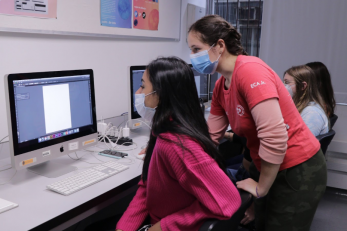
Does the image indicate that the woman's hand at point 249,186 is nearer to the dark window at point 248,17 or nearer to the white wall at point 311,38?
the white wall at point 311,38

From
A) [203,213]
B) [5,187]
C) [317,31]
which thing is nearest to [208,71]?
[203,213]

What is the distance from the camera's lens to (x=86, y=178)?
1350 mm

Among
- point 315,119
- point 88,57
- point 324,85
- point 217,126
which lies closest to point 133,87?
point 88,57

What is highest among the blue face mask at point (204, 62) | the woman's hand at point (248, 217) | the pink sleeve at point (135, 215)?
the blue face mask at point (204, 62)

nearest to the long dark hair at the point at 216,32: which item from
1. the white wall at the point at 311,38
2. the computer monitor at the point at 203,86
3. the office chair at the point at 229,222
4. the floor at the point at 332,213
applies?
the office chair at the point at 229,222

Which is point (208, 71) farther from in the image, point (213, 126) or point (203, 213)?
point (203, 213)

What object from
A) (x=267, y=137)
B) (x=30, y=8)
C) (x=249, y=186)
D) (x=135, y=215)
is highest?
(x=30, y=8)

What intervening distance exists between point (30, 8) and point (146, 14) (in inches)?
41.9

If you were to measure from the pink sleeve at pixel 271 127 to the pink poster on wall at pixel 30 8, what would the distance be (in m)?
1.33

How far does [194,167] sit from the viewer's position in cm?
91

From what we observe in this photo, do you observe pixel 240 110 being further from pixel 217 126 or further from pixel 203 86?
pixel 203 86

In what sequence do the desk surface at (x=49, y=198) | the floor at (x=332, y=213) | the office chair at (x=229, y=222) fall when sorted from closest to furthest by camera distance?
1. the office chair at (x=229, y=222)
2. the desk surface at (x=49, y=198)
3. the floor at (x=332, y=213)

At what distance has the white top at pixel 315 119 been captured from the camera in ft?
6.22

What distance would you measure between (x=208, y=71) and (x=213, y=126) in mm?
322
